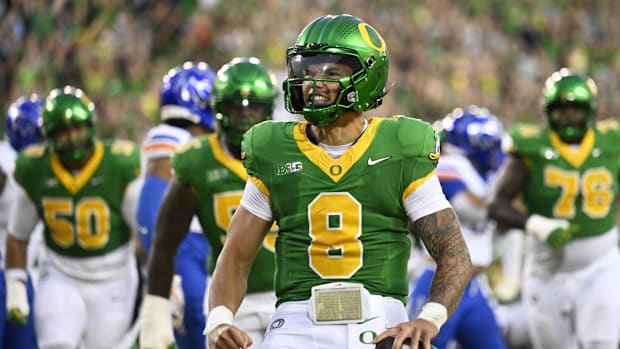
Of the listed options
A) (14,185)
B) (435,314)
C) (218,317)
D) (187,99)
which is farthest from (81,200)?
(435,314)

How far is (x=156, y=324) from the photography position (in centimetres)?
520

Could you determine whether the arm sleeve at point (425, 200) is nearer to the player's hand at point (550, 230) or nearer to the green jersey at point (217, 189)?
the green jersey at point (217, 189)

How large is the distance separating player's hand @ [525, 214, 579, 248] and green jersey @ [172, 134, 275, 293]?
2.28 m

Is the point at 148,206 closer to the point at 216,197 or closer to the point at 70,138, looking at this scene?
the point at 70,138

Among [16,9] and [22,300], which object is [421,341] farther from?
[16,9]

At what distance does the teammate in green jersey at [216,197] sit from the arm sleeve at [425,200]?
1.55 m

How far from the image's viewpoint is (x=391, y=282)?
371 cm

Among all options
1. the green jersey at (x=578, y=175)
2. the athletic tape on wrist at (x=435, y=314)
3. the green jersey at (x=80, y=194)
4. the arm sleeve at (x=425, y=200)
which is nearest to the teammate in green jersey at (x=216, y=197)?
the green jersey at (x=80, y=194)

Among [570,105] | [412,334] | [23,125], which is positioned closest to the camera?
[412,334]

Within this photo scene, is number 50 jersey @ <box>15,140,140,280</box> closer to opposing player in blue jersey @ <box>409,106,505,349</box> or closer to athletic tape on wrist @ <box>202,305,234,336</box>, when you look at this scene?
opposing player in blue jersey @ <box>409,106,505,349</box>

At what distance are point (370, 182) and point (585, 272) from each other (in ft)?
12.4

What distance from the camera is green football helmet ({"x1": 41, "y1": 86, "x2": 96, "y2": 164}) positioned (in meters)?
6.31

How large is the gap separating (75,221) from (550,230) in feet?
8.57

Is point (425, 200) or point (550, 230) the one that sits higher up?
point (425, 200)
